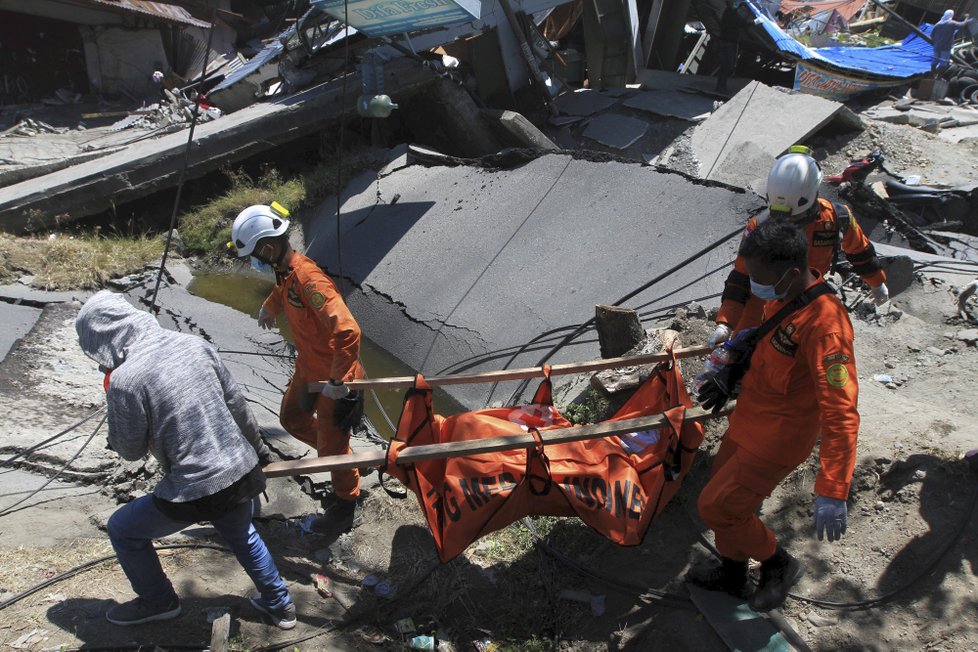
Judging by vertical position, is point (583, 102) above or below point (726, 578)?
above

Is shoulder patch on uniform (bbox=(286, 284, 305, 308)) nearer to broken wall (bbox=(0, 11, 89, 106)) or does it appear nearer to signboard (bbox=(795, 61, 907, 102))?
signboard (bbox=(795, 61, 907, 102))

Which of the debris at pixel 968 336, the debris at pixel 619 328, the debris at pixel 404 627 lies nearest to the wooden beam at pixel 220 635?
the debris at pixel 404 627

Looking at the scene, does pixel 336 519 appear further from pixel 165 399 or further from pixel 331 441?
pixel 165 399

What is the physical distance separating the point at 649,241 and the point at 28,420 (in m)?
5.51

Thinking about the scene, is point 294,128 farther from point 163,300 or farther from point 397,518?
point 397,518

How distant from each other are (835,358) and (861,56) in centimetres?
1332

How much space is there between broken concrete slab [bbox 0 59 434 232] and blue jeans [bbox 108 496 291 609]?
22.7ft

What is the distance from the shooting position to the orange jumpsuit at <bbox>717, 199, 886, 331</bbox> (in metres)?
3.47

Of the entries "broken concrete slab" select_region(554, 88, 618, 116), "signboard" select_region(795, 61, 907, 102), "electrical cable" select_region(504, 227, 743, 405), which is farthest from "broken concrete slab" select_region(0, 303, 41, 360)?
"signboard" select_region(795, 61, 907, 102)

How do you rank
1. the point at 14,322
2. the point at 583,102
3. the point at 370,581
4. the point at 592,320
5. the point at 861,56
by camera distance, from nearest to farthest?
the point at 370,581 → the point at 592,320 → the point at 14,322 → the point at 583,102 → the point at 861,56

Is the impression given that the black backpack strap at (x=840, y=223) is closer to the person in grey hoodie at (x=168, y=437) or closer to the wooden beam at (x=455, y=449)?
the wooden beam at (x=455, y=449)

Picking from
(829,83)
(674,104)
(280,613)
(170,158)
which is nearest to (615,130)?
(674,104)

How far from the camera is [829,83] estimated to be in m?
11.9

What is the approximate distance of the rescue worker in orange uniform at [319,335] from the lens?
3.54m
